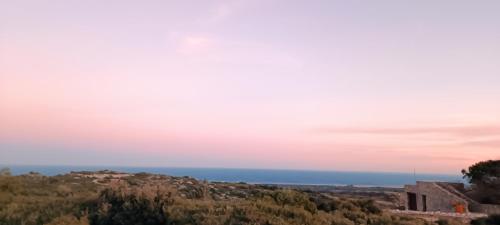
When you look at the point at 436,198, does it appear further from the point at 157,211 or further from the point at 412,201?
the point at 157,211

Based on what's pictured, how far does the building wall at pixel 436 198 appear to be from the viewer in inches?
1235

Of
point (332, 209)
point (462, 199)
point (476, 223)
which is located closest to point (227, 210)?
point (332, 209)

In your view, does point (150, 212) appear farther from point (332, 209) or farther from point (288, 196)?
point (332, 209)

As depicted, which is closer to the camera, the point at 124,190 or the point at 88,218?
the point at 88,218

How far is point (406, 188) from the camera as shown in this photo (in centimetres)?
3712

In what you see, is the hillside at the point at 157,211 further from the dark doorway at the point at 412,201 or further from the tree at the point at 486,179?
the tree at the point at 486,179

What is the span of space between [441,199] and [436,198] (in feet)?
1.54

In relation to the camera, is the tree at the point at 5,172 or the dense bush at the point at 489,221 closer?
the tree at the point at 5,172

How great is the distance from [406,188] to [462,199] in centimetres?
601

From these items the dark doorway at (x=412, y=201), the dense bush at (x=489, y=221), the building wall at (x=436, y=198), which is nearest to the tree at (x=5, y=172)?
the dense bush at (x=489, y=221)

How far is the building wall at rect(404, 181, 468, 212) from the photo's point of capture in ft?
103

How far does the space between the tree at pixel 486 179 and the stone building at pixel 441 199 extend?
3.35ft

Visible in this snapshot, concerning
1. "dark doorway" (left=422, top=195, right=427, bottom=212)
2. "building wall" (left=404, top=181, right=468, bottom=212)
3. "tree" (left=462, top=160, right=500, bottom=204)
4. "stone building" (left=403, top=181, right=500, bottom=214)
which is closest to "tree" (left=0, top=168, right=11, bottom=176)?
"stone building" (left=403, top=181, right=500, bottom=214)

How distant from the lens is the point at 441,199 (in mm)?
32688
